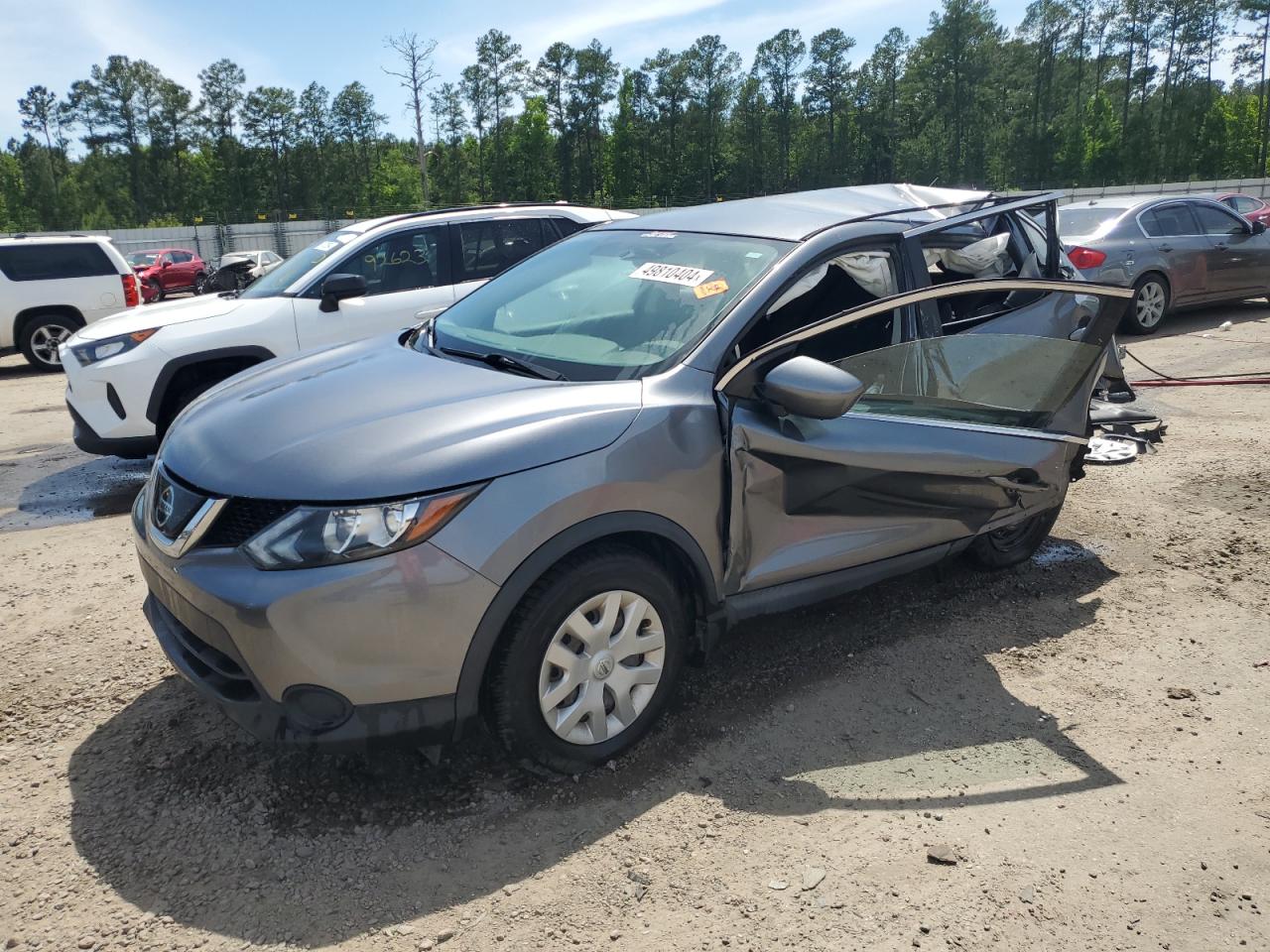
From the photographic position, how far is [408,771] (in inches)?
118

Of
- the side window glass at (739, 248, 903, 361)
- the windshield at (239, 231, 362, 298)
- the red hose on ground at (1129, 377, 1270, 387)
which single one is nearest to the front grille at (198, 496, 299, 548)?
the side window glass at (739, 248, 903, 361)

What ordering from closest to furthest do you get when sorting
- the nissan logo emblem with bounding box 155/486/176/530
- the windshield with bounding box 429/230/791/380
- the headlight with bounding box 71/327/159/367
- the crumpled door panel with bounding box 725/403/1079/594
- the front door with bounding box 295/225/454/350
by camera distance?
1. the nissan logo emblem with bounding box 155/486/176/530
2. the crumpled door panel with bounding box 725/403/1079/594
3. the windshield with bounding box 429/230/791/380
4. the headlight with bounding box 71/327/159/367
5. the front door with bounding box 295/225/454/350

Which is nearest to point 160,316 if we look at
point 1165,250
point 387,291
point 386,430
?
point 387,291

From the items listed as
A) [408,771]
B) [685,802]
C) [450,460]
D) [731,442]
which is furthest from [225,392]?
[685,802]

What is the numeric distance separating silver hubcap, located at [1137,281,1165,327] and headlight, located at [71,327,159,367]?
1008cm

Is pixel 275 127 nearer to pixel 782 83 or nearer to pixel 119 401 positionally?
pixel 782 83

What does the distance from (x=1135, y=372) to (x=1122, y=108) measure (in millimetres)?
92163

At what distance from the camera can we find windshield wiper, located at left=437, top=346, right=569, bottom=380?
3.15m

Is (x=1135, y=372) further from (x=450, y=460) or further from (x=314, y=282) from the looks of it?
(x=450, y=460)

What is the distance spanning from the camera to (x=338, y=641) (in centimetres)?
244

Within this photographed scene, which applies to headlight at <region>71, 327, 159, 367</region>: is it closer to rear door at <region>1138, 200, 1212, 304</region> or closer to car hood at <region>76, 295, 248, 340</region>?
car hood at <region>76, 295, 248, 340</region>

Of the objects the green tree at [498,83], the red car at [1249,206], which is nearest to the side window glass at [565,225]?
the red car at [1249,206]

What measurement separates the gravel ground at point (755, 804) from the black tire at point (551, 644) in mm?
121

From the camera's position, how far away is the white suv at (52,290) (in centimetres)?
1239
